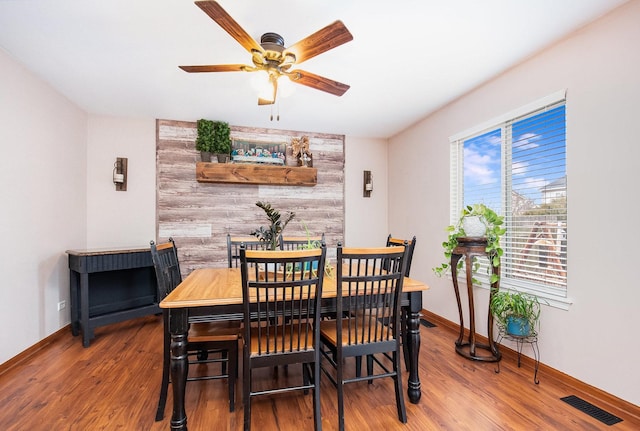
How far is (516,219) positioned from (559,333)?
100 centimetres

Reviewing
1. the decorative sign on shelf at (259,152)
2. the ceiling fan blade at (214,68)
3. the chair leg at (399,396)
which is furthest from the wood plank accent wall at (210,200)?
the chair leg at (399,396)

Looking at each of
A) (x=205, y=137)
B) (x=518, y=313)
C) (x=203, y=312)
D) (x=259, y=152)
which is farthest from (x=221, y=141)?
(x=518, y=313)

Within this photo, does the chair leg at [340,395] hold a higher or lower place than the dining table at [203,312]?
lower

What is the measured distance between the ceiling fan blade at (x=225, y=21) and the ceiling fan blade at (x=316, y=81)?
1.05 ft

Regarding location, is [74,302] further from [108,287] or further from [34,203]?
[34,203]

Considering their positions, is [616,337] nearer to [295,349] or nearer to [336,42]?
[295,349]

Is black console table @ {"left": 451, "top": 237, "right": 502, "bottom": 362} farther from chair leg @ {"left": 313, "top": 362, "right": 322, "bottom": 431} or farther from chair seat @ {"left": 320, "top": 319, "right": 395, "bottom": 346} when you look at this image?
chair leg @ {"left": 313, "top": 362, "right": 322, "bottom": 431}

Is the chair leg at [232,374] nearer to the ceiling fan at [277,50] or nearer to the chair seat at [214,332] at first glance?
the chair seat at [214,332]

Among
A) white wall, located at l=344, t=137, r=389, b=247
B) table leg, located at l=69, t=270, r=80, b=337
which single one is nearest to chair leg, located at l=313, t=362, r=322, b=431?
Result: table leg, located at l=69, t=270, r=80, b=337

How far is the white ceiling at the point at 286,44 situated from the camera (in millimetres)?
1972

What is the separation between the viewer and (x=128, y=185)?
402cm

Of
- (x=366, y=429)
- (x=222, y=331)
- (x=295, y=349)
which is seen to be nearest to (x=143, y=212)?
(x=222, y=331)

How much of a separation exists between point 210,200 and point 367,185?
241 centimetres

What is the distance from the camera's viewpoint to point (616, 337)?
79.0 inches
